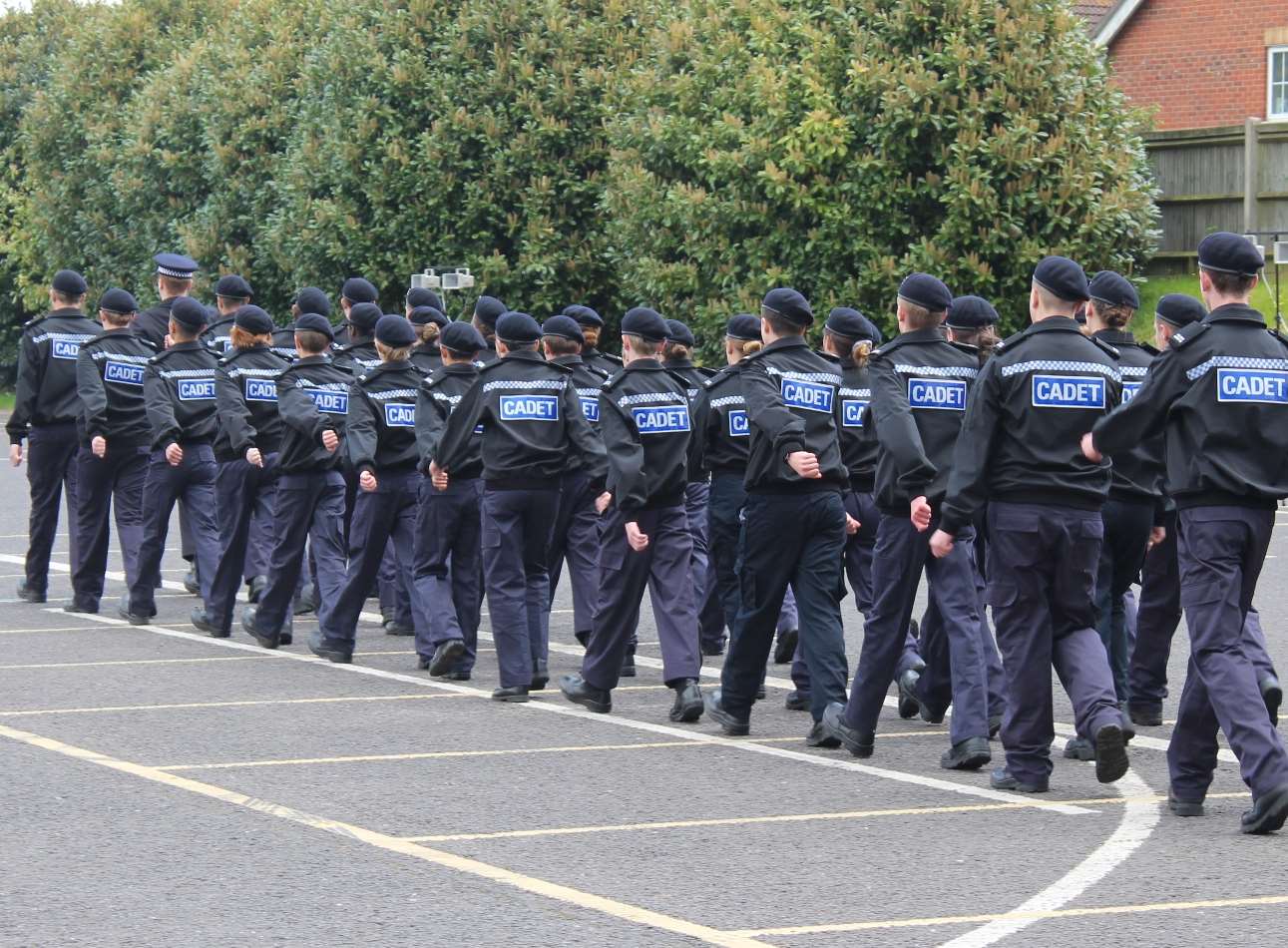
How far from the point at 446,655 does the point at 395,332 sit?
1.96m

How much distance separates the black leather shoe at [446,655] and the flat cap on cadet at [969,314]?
130 inches

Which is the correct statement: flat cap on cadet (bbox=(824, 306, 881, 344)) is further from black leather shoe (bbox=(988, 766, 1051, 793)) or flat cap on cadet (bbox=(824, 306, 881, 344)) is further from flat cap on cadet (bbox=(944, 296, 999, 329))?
black leather shoe (bbox=(988, 766, 1051, 793))

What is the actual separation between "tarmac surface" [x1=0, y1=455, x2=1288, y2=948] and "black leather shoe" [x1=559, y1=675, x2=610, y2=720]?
0.08m

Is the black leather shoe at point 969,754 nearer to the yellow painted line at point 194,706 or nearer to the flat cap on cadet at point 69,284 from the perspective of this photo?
the yellow painted line at point 194,706

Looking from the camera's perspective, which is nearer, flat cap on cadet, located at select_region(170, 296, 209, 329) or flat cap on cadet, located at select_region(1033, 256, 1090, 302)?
flat cap on cadet, located at select_region(1033, 256, 1090, 302)

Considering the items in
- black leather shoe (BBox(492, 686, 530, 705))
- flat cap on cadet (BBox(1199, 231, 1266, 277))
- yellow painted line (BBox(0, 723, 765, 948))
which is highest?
flat cap on cadet (BBox(1199, 231, 1266, 277))

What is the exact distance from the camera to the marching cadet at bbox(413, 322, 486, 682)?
466 inches

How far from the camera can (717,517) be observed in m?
11.7

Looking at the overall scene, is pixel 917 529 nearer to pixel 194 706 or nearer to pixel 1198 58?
pixel 194 706

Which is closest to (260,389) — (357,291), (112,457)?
(112,457)

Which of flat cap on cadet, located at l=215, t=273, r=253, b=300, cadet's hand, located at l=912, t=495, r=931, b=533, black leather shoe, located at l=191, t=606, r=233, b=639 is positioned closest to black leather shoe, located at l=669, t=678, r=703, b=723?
cadet's hand, located at l=912, t=495, r=931, b=533

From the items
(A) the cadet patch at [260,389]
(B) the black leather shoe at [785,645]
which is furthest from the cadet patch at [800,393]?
(A) the cadet patch at [260,389]

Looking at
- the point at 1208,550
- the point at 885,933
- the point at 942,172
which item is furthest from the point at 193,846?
the point at 942,172

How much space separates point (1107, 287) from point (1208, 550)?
8.14 feet
